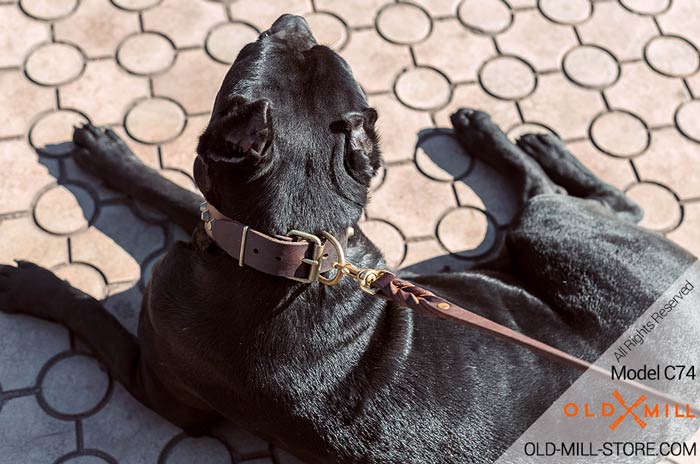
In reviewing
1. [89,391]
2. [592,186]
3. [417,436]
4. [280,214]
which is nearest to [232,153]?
[280,214]

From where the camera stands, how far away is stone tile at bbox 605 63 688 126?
4.79 m

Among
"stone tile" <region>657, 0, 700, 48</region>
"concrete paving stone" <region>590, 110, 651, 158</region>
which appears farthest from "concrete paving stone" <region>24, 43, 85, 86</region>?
"stone tile" <region>657, 0, 700, 48</region>

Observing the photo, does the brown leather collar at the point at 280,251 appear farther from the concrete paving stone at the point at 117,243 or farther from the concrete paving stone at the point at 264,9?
the concrete paving stone at the point at 264,9

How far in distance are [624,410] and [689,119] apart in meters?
2.52

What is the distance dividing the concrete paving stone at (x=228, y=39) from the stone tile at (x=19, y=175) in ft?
3.73

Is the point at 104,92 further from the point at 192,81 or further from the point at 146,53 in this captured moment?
the point at 192,81

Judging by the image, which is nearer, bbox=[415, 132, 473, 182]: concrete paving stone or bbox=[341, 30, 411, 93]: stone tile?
bbox=[415, 132, 473, 182]: concrete paving stone

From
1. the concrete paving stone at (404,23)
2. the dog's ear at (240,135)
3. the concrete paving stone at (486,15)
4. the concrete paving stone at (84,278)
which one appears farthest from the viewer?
the concrete paving stone at (486,15)

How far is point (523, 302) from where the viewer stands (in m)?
3.32

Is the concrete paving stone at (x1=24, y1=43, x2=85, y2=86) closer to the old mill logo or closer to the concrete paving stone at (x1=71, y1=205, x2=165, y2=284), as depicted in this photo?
the concrete paving stone at (x1=71, y1=205, x2=165, y2=284)

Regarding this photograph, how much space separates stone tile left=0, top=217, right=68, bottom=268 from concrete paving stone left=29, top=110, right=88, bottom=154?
0.48 metres

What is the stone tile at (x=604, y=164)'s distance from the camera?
4.53 m

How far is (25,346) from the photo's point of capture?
12.1ft

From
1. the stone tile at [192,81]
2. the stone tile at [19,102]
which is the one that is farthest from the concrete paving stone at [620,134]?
the stone tile at [19,102]
